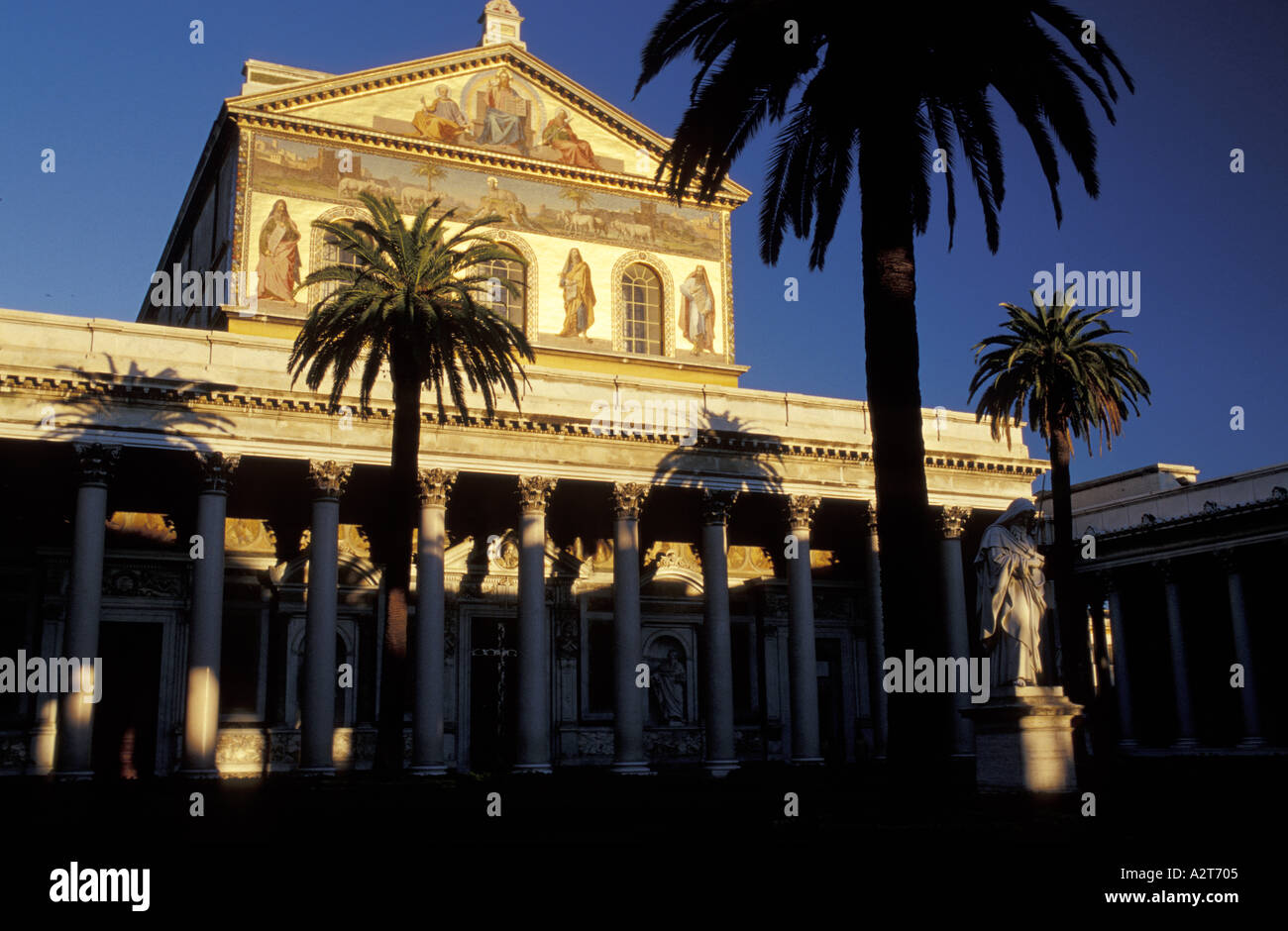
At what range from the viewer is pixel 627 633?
31.6 m

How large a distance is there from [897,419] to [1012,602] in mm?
3632

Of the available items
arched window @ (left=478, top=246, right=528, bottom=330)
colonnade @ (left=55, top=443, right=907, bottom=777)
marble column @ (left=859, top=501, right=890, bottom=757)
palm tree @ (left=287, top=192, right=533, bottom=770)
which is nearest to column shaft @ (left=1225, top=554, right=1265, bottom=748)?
marble column @ (left=859, top=501, right=890, bottom=757)

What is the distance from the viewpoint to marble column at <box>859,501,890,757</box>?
35.6 m

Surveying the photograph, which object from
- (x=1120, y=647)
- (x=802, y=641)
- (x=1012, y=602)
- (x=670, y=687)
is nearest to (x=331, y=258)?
(x=670, y=687)

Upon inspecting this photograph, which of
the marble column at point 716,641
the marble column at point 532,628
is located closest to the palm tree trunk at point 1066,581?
the marble column at point 716,641

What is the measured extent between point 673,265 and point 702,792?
18.5 m

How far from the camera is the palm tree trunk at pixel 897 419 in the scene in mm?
14742

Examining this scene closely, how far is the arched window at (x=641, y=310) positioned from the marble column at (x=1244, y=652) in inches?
799

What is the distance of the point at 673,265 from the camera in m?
39.0

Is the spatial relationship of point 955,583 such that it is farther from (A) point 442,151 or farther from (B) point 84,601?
(B) point 84,601

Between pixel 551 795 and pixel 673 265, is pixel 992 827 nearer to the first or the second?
pixel 551 795

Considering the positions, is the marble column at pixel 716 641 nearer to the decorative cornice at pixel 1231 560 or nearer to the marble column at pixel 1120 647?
the decorative cornice at pixel 1231 560

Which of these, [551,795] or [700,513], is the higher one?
[700,513]
